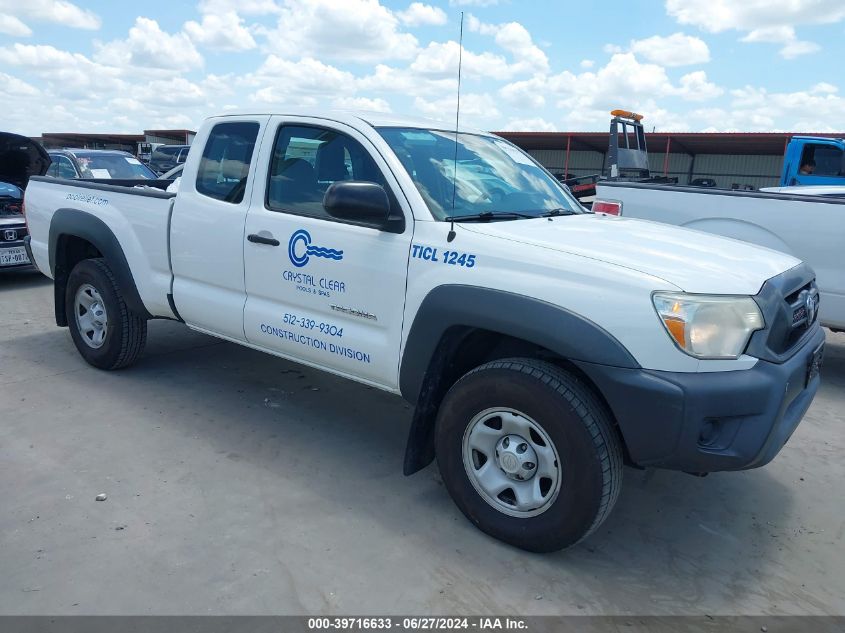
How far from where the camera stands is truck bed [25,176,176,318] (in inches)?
174

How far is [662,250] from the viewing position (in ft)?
9.68

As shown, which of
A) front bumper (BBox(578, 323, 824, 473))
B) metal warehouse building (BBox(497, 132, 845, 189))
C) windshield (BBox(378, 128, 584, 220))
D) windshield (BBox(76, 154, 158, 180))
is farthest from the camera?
metal warehouse building (BBox(497, 132, 845, 189))

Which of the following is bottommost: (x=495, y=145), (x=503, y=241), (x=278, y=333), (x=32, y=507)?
(x=32, y=507)

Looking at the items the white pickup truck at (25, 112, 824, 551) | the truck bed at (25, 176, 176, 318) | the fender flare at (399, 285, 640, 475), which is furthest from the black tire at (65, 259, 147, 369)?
the fender flare at (399, 285, 640, 475)

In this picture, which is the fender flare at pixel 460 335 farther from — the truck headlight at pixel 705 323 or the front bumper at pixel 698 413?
the truck headlight at pixel 705 323

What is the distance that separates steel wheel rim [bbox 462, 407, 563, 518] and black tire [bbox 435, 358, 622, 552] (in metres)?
0.03

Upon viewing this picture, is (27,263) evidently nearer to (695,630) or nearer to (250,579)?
(250,579)

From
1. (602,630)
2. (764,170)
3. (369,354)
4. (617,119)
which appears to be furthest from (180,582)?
(764,170)

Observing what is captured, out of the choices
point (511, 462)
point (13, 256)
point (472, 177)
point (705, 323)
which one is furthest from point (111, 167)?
point (705, 323)

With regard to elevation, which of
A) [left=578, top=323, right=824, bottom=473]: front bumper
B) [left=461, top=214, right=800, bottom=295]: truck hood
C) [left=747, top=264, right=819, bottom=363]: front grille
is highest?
[left=461, top=214, right=800, bottom=295]: truck hood

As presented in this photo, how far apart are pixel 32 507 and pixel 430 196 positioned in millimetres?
2409

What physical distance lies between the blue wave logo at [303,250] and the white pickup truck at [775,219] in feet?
11.5

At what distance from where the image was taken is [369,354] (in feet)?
11.1

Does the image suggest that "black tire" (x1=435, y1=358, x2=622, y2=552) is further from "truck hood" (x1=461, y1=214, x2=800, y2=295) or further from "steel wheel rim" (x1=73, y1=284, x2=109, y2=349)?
"steel wheel rim" (x1=73, y1=284, x2=109, y2=349)
